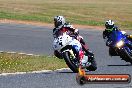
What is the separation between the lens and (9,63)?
75.7 ft

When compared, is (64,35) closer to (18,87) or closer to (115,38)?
(115,38)

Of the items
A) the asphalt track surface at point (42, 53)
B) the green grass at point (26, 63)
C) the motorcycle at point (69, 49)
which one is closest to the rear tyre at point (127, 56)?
the asphalt track surface at point (42, 53)

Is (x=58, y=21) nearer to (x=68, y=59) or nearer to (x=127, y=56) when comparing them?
(x=68, y=59)

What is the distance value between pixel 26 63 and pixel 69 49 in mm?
12517

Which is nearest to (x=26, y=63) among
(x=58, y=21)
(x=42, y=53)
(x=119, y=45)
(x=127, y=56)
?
(x=42, y=53)

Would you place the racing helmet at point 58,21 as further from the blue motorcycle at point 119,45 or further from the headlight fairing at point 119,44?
the headlight fairing at point 119,44

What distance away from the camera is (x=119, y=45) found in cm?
1264

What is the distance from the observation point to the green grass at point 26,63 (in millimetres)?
21406

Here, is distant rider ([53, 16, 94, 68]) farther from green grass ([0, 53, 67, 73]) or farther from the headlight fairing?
green grass ([0, 53, 67, 73])

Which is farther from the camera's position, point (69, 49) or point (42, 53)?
point (42, 53)

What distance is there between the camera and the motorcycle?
1075 cm

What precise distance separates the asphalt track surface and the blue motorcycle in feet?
6.77

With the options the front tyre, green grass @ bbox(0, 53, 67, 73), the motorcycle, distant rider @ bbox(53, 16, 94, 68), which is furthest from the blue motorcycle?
green grass @ bbox(0, 53, 67, 73)

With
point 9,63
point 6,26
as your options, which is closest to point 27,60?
point 9,63
